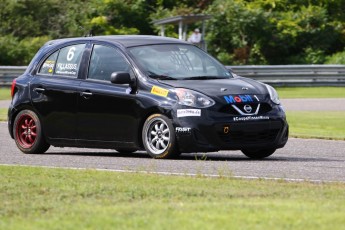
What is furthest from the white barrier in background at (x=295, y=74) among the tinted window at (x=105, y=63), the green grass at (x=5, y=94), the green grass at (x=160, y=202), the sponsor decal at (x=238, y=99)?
the green grass at (x=160, y=202)

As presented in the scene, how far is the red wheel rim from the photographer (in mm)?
14680

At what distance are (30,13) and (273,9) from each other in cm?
939

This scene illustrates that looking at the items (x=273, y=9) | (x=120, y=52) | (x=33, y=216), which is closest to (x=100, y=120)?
(x=120, y=52)

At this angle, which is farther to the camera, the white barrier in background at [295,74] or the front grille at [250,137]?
the white barrier in background at [295,74]

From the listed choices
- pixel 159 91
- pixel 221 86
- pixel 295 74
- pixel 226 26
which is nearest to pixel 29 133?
pixel 159 91

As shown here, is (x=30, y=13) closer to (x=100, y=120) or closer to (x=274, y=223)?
(x=100, y=120)

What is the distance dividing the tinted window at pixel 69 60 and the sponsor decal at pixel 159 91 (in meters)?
1.38

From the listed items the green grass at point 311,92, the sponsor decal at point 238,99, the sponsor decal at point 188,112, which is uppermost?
the sponsor decal at point 238,99

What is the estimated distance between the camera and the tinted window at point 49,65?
48.2 feet

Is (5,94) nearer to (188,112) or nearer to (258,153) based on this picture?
(258,153)

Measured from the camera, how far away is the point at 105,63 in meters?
14.1

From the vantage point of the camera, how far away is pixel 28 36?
4422 centimetres

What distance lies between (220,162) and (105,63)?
2.24m

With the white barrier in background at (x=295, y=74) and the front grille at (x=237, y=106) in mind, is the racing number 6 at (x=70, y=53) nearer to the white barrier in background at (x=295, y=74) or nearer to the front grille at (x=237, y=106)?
the front grille at (x=237, y=106)
